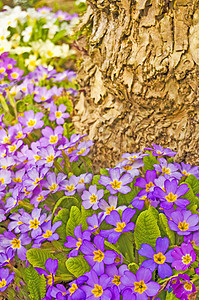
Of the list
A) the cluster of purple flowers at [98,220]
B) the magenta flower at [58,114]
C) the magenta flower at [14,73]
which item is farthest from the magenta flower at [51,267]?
the magenta flower at [14,73]

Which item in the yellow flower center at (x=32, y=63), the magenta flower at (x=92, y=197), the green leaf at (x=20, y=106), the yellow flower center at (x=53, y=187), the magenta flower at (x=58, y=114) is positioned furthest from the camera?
the yellow flower center at (x=32, y=63)

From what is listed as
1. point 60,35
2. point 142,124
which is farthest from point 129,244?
point 60,35

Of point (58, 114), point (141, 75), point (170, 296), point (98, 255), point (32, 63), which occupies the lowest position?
point (170, 296)

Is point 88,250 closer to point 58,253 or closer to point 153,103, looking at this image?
point 58,253

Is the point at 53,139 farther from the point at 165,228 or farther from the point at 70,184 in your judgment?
the point at 165,228

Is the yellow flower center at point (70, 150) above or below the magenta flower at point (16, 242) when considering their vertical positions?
above

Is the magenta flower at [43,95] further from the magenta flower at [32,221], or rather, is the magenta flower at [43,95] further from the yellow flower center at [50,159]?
the magenta flower at [32,221]

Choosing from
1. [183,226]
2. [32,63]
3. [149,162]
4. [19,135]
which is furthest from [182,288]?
[32,63]
